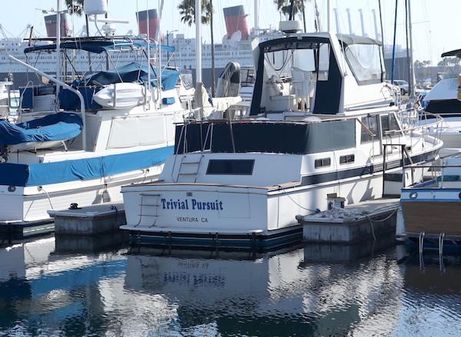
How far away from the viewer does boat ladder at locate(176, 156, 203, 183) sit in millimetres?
20969

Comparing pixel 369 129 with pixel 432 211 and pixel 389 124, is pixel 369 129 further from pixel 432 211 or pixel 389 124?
pixel 432 211

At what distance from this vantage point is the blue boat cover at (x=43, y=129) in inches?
904

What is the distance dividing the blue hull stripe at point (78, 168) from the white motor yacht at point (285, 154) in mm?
3244

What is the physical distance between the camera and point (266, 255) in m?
19.5

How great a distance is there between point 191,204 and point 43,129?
18.8 ft

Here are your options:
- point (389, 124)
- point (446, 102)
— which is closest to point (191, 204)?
point (389, 124)

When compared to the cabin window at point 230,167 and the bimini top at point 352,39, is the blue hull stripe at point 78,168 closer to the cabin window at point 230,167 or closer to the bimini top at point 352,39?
the cabin window at point 230,167

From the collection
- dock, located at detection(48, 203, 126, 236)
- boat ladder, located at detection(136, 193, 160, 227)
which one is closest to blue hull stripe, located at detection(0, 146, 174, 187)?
dock, located at detection(48, 203, 126, 236)

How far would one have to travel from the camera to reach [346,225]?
19.3 meters

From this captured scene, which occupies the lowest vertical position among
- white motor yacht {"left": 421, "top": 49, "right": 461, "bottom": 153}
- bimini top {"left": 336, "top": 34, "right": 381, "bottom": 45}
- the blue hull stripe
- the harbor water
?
the harbor water

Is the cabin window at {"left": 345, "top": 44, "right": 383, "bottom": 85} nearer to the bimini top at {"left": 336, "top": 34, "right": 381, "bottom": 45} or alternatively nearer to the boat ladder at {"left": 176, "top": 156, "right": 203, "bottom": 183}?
the bimini top at {"left": 336, "top": 34, "right": 381, "bottom": 45}

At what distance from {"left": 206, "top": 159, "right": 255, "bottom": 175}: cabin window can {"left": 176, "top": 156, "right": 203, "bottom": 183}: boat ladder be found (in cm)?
31

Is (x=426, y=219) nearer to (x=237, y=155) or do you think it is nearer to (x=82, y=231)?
(x=237, y=155)

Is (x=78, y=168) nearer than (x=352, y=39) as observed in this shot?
No
